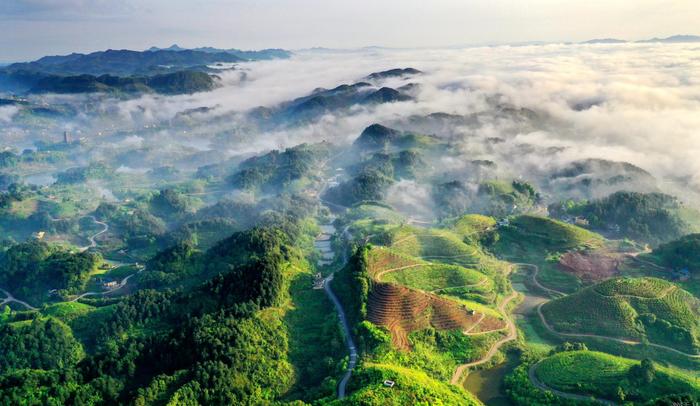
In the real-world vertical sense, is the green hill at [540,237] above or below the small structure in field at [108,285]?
above

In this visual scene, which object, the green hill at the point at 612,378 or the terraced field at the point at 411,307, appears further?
the terraced field at the point at 411,307

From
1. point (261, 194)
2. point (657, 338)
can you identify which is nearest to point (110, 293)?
point (261, 194)

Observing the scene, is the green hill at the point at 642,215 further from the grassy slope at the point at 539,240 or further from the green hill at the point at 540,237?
the grassy slope at the point at 539,240

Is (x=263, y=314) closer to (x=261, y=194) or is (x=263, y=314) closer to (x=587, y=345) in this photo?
(x=587, y=345)

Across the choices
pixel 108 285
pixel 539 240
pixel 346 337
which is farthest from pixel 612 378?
pixel 108 285

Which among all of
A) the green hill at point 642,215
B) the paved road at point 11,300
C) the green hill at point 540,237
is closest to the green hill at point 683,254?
the green hill at point 540,237

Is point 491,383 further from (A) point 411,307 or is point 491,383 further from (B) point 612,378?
(A) point 411,307
